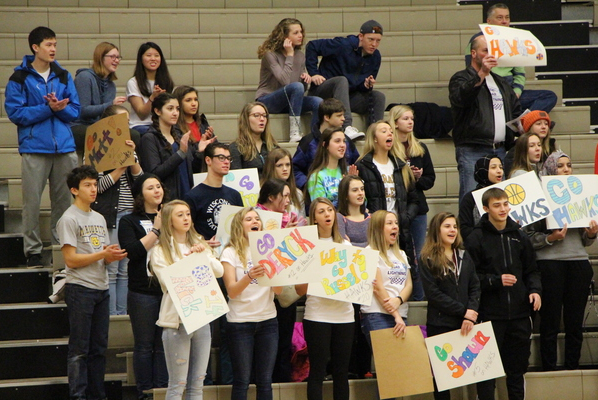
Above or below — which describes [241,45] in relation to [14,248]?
above

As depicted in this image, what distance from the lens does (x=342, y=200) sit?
6242mm

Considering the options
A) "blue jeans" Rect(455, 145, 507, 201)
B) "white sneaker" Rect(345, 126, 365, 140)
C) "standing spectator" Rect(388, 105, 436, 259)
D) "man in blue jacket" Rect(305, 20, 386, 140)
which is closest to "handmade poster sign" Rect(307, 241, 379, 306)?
"standing spectator" Rect(388, 105, 436, 259)

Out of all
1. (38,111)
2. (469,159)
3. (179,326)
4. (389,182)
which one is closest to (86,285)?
(179,326)

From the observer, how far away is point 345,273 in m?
5.66

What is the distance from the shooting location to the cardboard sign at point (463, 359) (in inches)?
229

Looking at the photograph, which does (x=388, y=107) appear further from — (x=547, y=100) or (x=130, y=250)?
(x=130, y=250)

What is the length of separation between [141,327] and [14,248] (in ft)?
6.40

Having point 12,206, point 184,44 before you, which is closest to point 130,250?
point 12,206

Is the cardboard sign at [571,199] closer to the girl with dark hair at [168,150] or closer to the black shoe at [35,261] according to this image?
the girl with dark hair at [168,150]

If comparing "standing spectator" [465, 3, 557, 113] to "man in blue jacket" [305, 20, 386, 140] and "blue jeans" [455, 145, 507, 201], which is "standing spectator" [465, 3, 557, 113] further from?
"blue jeans" [455, 145, 507, 201]

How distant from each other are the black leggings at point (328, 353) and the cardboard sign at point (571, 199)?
182cm

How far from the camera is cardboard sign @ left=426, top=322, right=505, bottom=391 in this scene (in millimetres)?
5809

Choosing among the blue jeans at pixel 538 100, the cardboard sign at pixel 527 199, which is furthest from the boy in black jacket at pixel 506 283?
the blue jeans at pixel 538 100

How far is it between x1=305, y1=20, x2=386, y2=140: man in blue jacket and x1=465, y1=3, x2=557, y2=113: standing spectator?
88 centimetres
